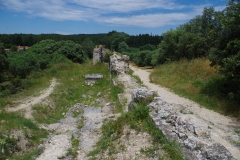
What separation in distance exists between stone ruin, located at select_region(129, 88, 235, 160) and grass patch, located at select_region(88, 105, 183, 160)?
19 centimetres

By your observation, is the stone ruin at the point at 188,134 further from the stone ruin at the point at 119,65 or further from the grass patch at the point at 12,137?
the stone ruin at the point at 119,65

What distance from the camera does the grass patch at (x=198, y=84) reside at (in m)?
10.3

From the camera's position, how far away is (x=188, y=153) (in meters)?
5.41

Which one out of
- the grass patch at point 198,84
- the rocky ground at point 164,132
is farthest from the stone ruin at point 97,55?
the rocky ground at point 164,132

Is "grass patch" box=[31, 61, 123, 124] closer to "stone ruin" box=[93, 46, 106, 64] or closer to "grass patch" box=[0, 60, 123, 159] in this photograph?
"grass patch" box=[0, 60, 123, 159]

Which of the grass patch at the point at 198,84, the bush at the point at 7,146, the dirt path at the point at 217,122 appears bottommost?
the bush at the point at 7,146

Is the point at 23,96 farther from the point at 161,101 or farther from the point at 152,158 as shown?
the point at 152,158

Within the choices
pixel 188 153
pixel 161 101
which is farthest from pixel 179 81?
pixel 188 153

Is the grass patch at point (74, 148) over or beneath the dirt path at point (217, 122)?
beneath

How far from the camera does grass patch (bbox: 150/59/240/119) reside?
10.3 metres

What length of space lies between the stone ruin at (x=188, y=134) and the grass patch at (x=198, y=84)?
3786mm

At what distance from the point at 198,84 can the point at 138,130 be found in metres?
8.28

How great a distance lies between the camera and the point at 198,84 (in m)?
Result: 13.9

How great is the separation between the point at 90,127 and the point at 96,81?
9.76 metres
